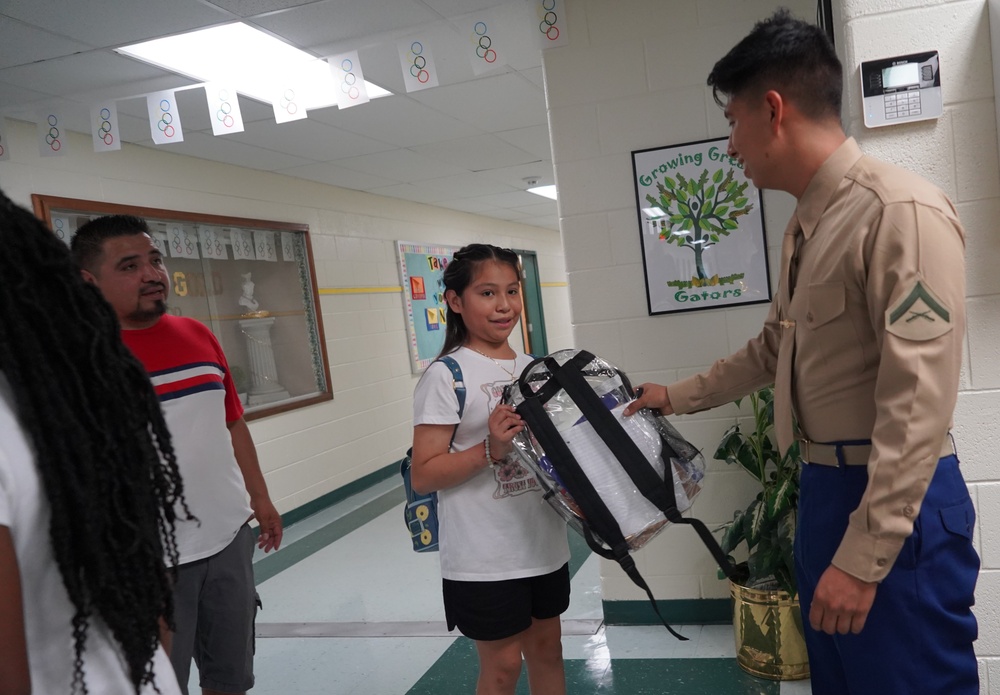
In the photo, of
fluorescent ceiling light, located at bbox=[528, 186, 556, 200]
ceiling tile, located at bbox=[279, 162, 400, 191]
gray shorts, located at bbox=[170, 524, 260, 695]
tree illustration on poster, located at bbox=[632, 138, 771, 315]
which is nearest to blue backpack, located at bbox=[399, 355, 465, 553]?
gray shorts, located at bbox=[170, 524, 260, 695]

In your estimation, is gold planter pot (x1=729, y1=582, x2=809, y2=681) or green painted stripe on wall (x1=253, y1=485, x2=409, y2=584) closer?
gold planter pot (x1=729, y1=582, x2=809, y2=681)

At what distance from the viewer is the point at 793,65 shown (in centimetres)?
123

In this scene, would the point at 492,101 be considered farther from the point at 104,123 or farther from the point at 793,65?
the point at 793,65

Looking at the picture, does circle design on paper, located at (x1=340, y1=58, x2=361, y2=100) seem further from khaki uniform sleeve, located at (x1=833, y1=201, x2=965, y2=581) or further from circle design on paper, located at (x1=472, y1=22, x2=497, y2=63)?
khaki uniform sleeve, located at (x1=833, y1=201, x2=965, y2=581)

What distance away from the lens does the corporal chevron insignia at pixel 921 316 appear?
3.50 ft

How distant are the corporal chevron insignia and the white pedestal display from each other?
4.69 metres

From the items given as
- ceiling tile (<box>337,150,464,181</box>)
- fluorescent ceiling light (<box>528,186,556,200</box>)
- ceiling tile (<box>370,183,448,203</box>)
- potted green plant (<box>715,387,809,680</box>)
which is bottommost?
potted green plant (<box>715,387,809,680</box>)

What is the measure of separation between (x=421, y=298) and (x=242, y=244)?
2578 mm

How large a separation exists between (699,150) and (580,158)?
433mm

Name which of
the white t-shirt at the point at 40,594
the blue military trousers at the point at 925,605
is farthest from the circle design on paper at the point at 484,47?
the white t-shirt at the point at 40,594

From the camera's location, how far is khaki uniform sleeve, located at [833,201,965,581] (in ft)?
3.51

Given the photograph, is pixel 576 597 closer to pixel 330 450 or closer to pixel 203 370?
pixel 203 370

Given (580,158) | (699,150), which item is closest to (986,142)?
(699,150)

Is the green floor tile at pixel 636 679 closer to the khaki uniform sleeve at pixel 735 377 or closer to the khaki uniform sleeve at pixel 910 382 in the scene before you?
the khaki uniform sleeve at pixel 735 377
